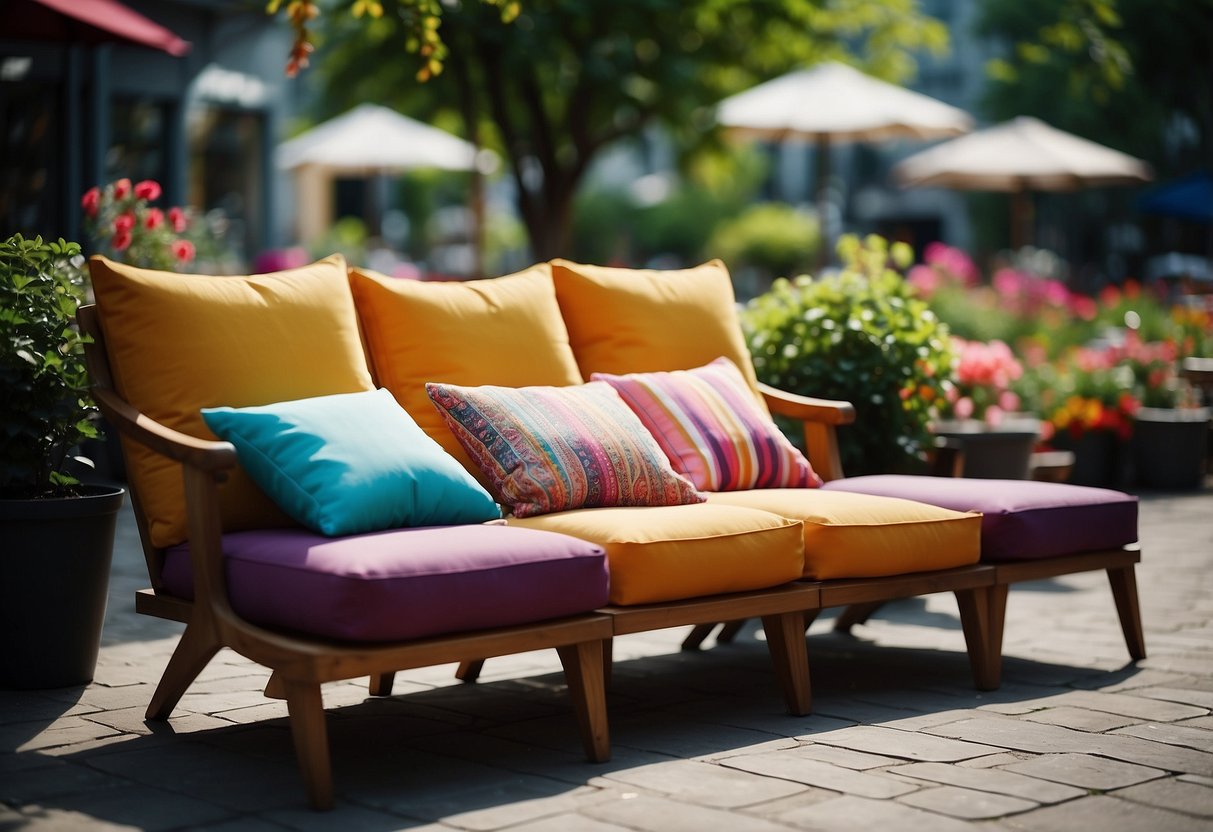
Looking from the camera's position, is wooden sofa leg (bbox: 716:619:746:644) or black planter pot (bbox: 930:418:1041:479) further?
black planter pot (bbox: 930:418:1041:479)

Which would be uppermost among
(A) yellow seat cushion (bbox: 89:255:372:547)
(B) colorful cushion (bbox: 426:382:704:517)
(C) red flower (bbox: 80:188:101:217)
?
(C) red flower (bbox: 80:188:101:217)

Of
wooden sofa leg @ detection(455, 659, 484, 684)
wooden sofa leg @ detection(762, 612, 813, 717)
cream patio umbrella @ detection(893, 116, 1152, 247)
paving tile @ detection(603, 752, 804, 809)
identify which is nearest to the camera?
paving tile @ detection(603, 752, 804, 809)

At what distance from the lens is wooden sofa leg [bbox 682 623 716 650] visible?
17.0 feet

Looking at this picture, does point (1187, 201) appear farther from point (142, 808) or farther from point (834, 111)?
point (142, 808)

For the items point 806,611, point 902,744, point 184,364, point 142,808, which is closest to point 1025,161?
point 806,611

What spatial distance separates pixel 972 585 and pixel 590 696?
1.37 m

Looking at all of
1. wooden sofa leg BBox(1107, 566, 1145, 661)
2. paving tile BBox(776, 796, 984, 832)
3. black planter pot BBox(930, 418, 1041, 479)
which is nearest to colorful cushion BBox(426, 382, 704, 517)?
paving tile BBox(776, 796, 984, 832)

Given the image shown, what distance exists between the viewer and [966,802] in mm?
3377

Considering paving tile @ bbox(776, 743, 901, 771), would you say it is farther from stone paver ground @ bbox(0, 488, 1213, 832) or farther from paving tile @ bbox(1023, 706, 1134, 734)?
paving tile @ bbox(1023, 706, 1134, 734)

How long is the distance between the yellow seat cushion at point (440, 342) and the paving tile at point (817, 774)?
45.4 inches

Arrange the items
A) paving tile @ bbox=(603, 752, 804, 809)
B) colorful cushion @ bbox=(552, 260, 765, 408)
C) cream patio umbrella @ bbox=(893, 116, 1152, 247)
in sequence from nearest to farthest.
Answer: paving tile @ bbox=(603, 752, 804, 809), colorful cushion @ bbox=(552, 260, 765, 408), cream patio umbrella @ bbox=(893, 116, 1152, 247)

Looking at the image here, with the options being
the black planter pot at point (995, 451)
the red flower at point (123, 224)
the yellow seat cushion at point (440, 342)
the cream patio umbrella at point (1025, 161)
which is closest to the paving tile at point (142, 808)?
the yellow seat cushion at point (440, 342)

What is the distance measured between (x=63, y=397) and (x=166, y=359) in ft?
1.49

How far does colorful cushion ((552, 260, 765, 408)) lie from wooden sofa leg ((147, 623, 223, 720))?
5.18 ft
